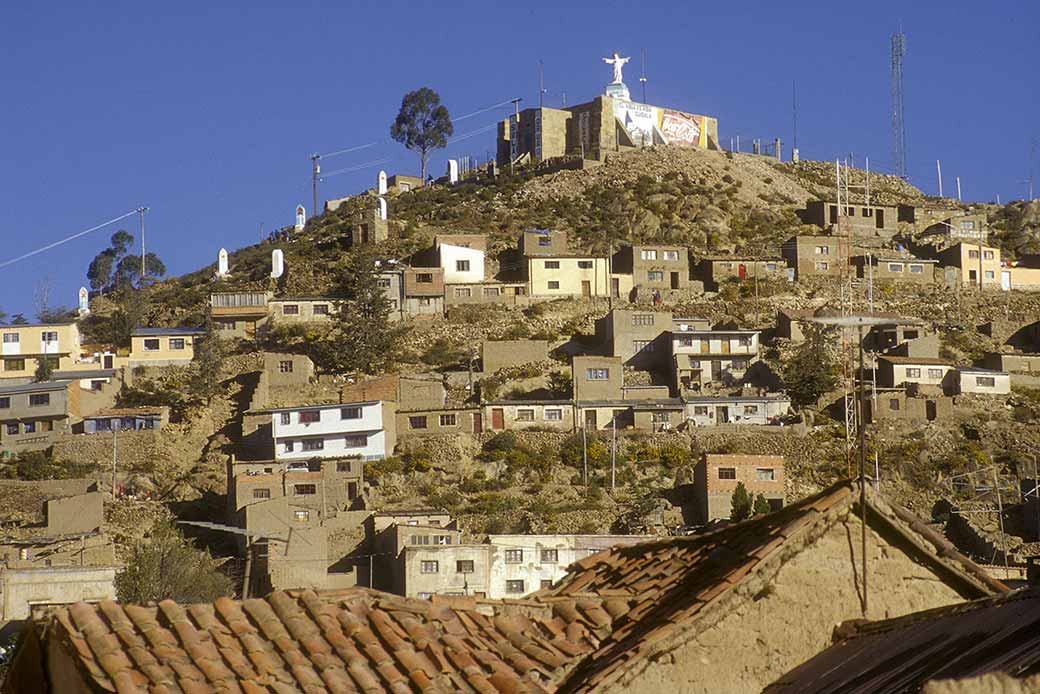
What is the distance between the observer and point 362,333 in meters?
68.4

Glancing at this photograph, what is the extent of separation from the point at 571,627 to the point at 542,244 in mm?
72010

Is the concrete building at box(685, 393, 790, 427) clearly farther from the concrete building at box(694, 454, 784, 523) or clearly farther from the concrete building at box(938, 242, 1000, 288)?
the concrete building at box(938, 242, 1000, 288)

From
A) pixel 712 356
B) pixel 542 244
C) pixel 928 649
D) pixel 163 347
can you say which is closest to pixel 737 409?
pixel 712 356

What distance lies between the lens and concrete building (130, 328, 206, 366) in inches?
2830

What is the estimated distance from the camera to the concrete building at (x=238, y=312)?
74000mm

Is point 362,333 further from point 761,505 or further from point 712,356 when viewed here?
point 761,505

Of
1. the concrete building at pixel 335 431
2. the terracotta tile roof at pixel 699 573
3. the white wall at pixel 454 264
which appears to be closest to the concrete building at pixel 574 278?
the white wall at pixel 454 264

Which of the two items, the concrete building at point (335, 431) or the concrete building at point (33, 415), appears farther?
the concrete building at point (33, 415)

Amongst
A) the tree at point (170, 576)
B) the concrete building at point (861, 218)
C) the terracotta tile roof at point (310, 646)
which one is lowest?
the tree at point (170, 576)

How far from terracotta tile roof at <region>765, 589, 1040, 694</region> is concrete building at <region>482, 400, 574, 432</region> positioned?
178 feet

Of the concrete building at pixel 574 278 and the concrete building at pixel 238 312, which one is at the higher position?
the concrete building at pixel 574 278

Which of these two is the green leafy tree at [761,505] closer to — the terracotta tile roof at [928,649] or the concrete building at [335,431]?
the concrete building at [335,431]

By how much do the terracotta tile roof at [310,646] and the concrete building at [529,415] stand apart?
54.0 metres

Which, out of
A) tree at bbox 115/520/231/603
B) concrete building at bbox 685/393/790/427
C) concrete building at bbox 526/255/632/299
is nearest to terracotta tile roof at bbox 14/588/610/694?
tree at bbox 115/520/231/603
